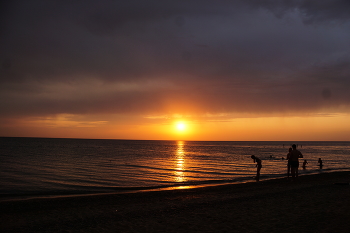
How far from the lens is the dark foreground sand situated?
8.53 meters

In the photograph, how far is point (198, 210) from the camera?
36.1ft

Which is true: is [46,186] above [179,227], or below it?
below

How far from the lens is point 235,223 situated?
8.88 m

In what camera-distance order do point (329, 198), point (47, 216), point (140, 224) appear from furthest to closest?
1. point (329, 198)
2. point (47, 216)
3. point (140, 224)

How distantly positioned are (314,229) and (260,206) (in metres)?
3.69

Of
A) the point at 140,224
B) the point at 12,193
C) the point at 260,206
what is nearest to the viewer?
the point at 140,224

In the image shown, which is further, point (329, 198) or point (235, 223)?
point (329, 198)

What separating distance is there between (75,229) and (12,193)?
458 inches

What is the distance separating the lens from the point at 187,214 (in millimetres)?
10352

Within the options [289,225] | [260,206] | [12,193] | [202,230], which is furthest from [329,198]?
[12,193]

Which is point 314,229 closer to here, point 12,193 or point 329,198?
point 329,198

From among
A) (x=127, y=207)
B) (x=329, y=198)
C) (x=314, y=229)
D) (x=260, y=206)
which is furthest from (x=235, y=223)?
(x=329, y=198)

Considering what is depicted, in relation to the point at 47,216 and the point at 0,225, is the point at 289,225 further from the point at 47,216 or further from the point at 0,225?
the point at 0,225

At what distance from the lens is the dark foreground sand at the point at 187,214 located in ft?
28.0
